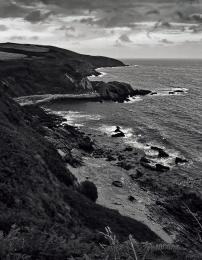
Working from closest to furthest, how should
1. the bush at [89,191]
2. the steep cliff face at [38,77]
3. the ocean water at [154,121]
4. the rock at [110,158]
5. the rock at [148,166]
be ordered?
the bush at [89,191] < the rock at [148,166] < the rock at [110,158] < the ocean water at [154,121] < the steep cliff face at [38,77]

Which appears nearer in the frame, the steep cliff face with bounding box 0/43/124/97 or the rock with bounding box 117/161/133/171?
the rock with bounding box 117/161/133/171

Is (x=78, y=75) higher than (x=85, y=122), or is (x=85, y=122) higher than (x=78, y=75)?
(x=78, y=75)

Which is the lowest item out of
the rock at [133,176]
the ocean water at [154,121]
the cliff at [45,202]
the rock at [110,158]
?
the rock at [133,176]

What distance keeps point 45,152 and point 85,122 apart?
155 feet

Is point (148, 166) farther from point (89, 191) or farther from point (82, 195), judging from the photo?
point (82, 195)

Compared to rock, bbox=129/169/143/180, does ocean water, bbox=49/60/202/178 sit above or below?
above

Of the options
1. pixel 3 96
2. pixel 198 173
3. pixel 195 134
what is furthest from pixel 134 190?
pixel 195 134

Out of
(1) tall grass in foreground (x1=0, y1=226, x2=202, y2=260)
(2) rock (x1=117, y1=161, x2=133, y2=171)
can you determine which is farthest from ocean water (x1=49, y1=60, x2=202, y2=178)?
(1) tall grass in foreground (x1=0, y1=226, x2=202, y2=260)

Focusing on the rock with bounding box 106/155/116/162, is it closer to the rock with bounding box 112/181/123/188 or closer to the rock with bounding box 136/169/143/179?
the rock with bounding box 136/169/143/179

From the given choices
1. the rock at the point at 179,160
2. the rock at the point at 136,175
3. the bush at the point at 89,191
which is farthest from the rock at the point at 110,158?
the bush at the point at 89,191

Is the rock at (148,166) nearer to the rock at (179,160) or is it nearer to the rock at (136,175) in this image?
the rock at (136,175)

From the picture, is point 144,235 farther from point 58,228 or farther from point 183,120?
point 183,120

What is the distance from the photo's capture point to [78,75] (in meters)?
143

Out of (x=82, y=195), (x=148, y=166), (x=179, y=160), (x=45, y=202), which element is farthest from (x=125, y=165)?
(x=45, y=202)
